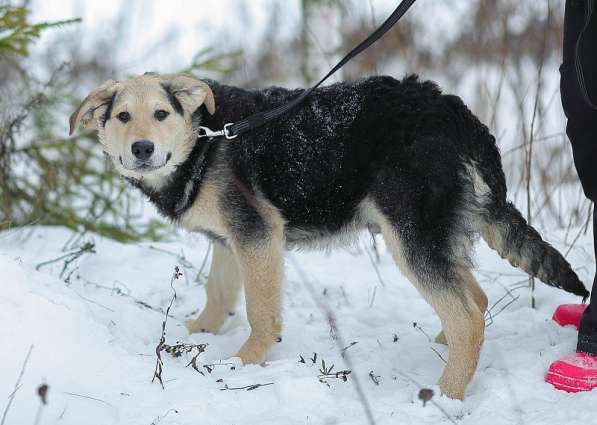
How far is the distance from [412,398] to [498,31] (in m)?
6.51

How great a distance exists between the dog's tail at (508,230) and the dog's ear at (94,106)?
2.01 meters

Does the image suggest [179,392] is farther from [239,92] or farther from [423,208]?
[239,92]

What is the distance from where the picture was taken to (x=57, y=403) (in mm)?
2605

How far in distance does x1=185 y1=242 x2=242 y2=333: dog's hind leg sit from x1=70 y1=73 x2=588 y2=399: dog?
0.43 metres

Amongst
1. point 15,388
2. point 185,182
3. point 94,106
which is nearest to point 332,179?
point 185,182

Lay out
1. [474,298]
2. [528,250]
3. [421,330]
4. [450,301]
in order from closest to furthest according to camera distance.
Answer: [450,301] → [528,250] → [474,298] → [421,330]

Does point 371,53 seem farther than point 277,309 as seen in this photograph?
Yes

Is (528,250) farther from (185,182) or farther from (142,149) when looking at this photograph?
(142,149)

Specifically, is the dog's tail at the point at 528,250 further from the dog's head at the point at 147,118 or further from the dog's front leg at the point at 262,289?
the dog's head at the point at 147,118

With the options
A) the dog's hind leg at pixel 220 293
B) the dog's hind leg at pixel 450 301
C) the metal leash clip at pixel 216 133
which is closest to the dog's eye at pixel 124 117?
the metal leash clip at pixel 216 133

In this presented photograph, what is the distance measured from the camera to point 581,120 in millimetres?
3010

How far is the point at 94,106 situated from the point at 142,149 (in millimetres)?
548

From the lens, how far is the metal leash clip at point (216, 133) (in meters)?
3.55

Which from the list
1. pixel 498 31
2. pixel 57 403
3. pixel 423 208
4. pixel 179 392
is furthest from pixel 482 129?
pixel 498 31
